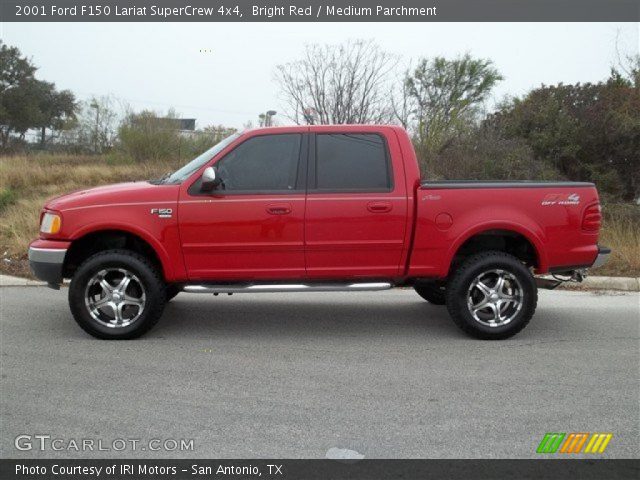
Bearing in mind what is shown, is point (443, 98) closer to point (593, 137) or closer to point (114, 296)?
point (593, 137)

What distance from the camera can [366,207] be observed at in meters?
5.62

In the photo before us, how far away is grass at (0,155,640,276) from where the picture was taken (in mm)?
9016

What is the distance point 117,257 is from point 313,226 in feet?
5.80

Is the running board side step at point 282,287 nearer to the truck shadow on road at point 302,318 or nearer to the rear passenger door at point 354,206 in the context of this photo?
the rear passenger door at point 354,206

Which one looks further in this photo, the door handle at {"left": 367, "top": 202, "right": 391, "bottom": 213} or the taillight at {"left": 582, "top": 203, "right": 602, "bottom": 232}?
the taillight at {"left": 582, "top": 203, "right": 602, "bottom": 232}

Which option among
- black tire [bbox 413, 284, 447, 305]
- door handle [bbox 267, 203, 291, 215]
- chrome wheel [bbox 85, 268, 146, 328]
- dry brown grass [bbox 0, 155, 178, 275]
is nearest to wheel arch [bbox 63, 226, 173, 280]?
chrome wheel [bbox 85, 268, 146, 328]

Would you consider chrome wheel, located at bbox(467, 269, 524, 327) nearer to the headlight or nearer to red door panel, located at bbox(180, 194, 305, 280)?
red door panel, located at bbox(180, 194, 305, 280)

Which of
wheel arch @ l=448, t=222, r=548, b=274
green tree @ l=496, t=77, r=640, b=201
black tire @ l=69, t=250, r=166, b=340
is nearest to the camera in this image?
black tire @ l=69, t=250, r=166, b=340

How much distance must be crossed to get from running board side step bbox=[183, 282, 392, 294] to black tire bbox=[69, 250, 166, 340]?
34 centimetres

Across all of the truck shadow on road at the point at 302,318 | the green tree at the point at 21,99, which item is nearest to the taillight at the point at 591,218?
the truck shadow on road at the point at 302,318

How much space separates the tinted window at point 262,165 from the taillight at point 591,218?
2.68 metres

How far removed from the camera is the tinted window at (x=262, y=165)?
5.69 meters

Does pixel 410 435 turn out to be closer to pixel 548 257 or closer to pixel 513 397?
pixel 513 397
